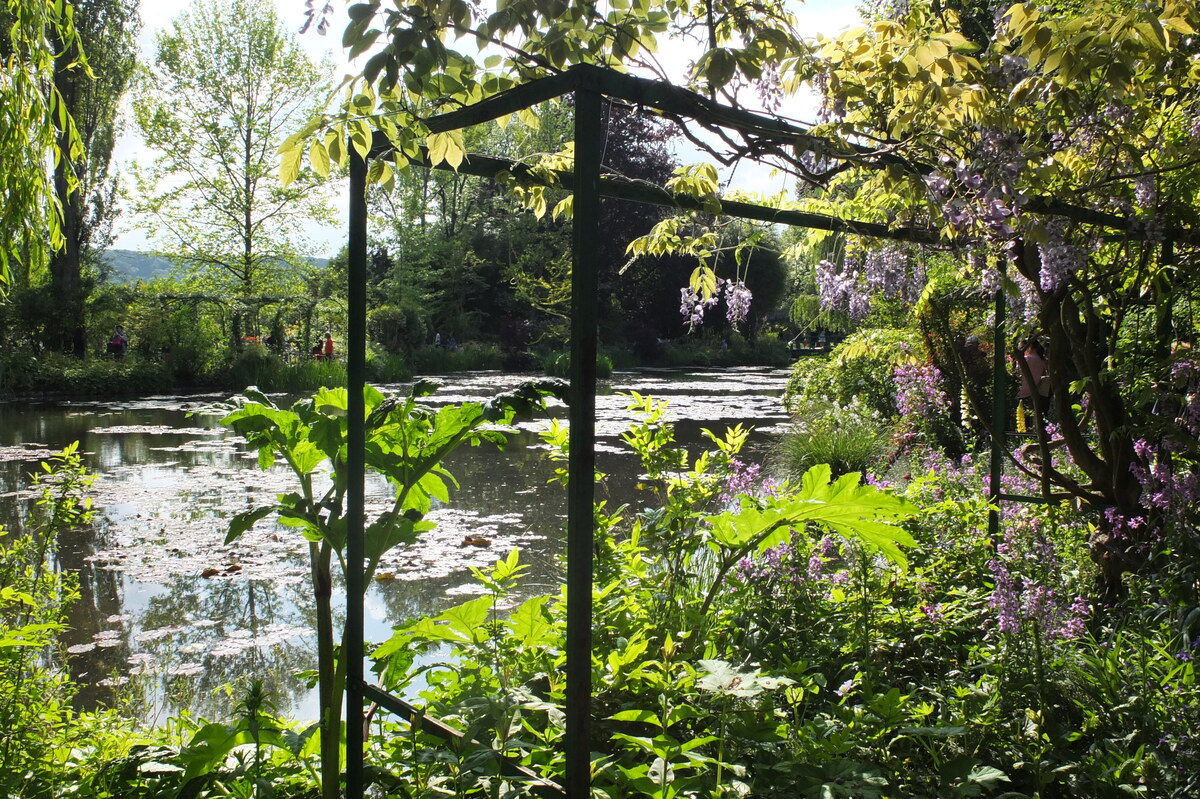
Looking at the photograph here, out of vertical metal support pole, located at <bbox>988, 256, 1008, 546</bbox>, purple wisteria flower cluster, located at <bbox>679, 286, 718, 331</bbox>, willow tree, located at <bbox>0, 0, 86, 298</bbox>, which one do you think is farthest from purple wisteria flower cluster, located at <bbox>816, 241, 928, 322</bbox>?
willow tree, located at <bbox>0, 0, 86, 298</bbox>

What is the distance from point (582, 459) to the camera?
4.52 feet

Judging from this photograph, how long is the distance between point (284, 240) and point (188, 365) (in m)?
6.30

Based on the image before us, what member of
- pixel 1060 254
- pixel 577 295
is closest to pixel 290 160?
pixel 577 295

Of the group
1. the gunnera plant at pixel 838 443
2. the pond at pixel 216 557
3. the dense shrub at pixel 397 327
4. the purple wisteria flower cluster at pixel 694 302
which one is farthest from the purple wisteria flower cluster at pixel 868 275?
the dense shrub at pixel 397 327

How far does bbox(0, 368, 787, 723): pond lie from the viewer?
3480 millimetres

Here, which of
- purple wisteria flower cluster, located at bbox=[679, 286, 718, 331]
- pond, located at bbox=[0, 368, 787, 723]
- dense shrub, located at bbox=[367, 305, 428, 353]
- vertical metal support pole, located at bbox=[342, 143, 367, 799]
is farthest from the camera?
dense shrub, located at bbox=[367, 305, 428, 353]

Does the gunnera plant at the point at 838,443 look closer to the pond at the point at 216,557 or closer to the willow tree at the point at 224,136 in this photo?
the pond at the point at 216,557

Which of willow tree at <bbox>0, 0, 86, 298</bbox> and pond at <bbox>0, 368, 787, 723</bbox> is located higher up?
willow tree at <bbox>0, 0, 86, 298</bbox>

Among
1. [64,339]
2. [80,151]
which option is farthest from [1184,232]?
[64,339]

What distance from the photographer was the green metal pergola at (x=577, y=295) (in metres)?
1.35

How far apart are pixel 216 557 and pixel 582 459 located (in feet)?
14.6

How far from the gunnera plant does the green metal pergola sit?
5.08 meters

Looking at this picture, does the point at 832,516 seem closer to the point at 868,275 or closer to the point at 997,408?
the point at 997,408

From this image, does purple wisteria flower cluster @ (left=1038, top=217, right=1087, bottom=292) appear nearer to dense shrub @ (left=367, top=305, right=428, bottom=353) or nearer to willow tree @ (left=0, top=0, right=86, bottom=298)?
willow tree @ (left=0, top=0, right=86, bottom=298)
